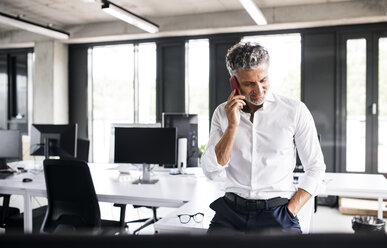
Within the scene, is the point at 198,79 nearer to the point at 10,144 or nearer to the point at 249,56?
the point at 10,144

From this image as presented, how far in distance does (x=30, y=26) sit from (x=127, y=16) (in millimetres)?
1786

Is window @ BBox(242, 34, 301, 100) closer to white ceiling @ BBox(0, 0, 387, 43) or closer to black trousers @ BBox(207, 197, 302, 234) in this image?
white ceiling @ BBox(0, 0, 387, 43)

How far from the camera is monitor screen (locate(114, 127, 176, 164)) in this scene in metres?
3.37

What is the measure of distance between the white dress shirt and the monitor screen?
1.72 m

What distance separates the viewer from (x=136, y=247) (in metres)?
0.31

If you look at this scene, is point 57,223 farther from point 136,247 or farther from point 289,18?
point 289,18

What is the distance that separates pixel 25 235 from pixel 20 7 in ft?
22.4

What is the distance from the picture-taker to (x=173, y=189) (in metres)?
3.13

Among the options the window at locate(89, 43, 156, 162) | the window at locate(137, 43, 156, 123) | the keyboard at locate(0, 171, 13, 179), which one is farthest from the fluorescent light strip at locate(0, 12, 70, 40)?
the keyboard at locate(0, 171, 13, 179)

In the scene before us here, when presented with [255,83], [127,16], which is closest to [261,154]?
[255,83]

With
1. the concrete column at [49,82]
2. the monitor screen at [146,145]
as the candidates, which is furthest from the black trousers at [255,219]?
the concrete column at [49,82]

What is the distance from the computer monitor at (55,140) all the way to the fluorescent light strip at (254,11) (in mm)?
2751

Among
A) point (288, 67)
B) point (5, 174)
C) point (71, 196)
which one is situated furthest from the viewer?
point (288, 67)

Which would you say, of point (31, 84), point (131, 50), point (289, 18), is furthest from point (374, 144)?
point (31, 84)
